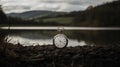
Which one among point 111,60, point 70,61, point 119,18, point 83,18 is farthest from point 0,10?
point 119,18

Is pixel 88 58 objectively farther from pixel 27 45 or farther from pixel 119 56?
pixel 27 45

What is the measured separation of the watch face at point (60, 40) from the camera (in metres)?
6.24

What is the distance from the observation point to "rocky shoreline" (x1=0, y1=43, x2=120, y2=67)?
5.43 m

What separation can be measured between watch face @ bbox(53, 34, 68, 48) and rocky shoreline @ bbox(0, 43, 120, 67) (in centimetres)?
21

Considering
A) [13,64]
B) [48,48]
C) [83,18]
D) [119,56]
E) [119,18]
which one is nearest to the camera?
[13,64]

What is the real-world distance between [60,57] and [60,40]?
68cm

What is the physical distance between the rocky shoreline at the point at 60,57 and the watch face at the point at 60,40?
0.21 metres

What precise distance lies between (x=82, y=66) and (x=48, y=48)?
0.93 meters

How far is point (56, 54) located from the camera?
5.66m

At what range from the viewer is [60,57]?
5625 millimetres

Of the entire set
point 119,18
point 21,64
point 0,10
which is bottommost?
point 119,18

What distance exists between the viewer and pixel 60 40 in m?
6.27

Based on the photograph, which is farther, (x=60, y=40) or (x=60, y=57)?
(x=60, y=40)

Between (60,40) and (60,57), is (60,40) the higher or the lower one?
the higher one
